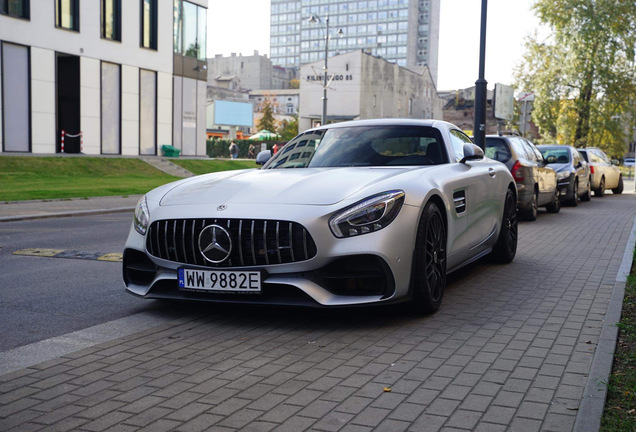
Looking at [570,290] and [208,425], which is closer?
[208,425]

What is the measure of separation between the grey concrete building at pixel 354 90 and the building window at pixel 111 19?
42.0m

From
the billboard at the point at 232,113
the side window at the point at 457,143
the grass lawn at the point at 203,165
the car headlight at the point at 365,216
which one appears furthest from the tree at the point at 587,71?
the billboard at the point at 232,113

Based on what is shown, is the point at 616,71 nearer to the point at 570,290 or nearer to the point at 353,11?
the point at 570,290

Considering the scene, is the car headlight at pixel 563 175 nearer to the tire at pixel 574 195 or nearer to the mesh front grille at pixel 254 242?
the tire at pixel 574 195

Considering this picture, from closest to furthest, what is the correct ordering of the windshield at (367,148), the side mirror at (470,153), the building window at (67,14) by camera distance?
the windshield at (367,148), the side mirror at (470,153), the building window at (67,14)

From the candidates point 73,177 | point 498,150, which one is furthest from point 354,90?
point 498,150

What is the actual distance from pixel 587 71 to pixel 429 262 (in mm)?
41456

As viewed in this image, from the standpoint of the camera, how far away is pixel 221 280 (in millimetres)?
4910

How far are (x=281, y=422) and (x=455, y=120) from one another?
3889 inches

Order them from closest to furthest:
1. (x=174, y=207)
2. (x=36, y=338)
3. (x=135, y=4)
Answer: (x=36, y=338) < (x=174, y=207) < (x=135, y=4)

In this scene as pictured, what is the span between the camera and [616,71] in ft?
141

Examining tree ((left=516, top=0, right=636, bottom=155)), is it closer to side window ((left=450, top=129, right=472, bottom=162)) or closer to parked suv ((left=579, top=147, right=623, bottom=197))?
parked suv ((left=579, top=147, right=623, bottom=197))

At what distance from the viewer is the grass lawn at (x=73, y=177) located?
62.4ft

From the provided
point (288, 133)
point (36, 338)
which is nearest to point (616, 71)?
point (36, 338)
